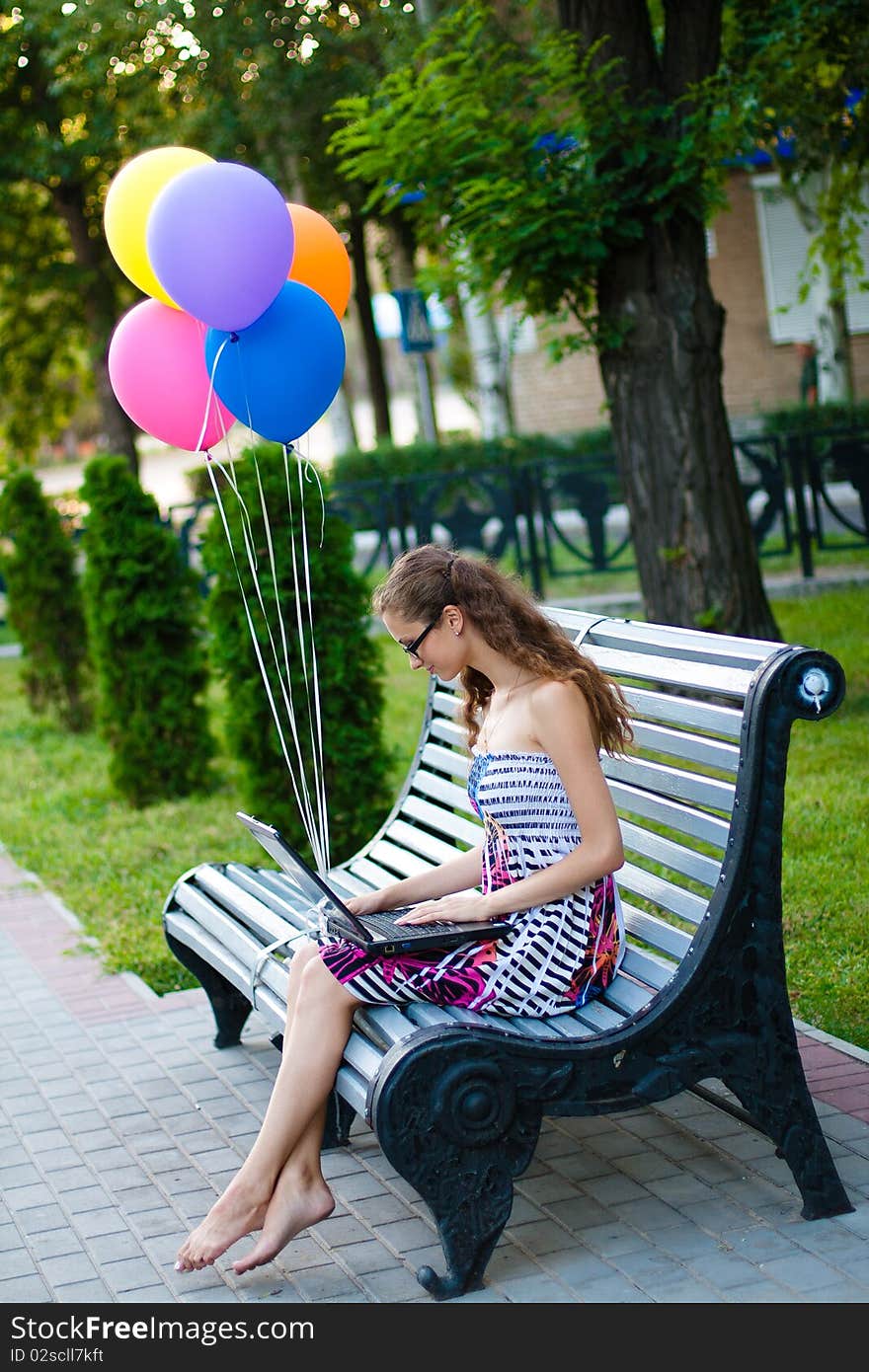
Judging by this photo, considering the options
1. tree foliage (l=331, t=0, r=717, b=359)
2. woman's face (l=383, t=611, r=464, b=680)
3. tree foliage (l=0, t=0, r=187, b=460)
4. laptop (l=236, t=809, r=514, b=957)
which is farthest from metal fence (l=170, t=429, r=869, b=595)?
laptop (l=236, t=809, r=514, b=957)

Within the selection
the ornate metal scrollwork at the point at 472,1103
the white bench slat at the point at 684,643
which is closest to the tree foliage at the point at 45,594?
the white bench slat at the point at 684,643

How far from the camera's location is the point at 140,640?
8.49m

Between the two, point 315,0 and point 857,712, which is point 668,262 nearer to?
point 857,712

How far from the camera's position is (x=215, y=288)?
407cm

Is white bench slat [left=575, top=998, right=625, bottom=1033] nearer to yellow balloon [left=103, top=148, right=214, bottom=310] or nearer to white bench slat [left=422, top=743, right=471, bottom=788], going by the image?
white bench slat [left=422, top=743, right=471, bottom=788]

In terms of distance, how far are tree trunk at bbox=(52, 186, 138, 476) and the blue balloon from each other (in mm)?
15362

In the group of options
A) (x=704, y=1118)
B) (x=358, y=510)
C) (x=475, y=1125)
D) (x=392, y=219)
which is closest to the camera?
(x=475, y=1125)

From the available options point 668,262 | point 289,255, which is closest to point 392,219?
point 668,262

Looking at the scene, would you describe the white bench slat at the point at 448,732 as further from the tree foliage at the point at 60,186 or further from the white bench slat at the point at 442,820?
the tree foliage at the point at 60,186

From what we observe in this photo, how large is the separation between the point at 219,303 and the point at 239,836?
3837 mm

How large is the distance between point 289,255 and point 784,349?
2003cm

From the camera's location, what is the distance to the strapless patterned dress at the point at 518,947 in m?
3.36

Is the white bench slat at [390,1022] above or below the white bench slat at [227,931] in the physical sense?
above

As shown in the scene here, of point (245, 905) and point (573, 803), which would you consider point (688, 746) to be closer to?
point (573, 803)
